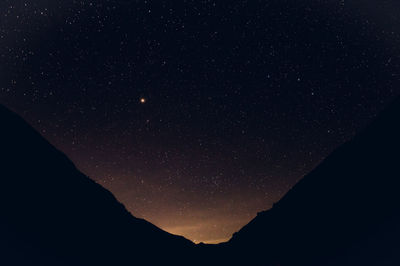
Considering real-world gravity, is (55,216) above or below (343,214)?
above

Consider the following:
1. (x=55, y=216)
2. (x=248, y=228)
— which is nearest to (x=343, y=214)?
(x=248, y=228)

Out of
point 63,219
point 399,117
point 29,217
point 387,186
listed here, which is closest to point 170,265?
point 63,219

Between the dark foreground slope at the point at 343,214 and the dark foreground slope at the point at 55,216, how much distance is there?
54.3 ft

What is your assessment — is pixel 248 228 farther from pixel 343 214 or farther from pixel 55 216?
pixel 55 216

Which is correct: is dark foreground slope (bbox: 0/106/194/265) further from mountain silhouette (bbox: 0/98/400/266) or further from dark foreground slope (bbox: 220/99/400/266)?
dark foreground slope (bbox: 220/99/400/266)

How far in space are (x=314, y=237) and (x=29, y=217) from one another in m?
35.5

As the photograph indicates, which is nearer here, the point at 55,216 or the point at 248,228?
the point at 55,216

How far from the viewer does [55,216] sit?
50312 mm

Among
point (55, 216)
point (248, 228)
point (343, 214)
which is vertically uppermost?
point (55, 216)

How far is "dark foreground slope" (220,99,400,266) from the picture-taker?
4231 centimetres

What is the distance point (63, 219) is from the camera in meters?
51.7

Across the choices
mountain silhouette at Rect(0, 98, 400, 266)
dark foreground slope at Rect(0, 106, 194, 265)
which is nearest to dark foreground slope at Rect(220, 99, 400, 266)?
mountain silhouette at Rect(0, 98, 400, 266)

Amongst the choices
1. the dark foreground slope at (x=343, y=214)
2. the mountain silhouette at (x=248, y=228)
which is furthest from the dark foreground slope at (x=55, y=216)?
the dark foreground slope at (x=343, y=214)

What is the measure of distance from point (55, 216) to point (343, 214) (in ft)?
118
